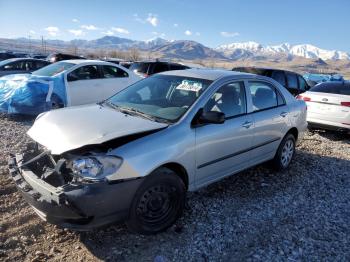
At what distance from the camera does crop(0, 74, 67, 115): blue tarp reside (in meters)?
8.83

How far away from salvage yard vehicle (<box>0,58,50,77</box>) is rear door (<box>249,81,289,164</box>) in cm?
1210

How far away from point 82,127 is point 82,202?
0.88 m

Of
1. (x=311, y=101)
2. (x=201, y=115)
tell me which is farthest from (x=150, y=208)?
(x=311, y=101)

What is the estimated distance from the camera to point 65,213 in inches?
126

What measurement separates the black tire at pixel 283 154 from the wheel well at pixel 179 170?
2.39m

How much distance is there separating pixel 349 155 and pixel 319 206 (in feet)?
10.7

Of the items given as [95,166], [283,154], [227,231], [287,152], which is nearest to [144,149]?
[95,166]

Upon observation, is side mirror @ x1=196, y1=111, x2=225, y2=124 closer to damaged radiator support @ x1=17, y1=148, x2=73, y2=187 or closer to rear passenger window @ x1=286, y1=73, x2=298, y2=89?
damaged radiator support @ x1=17, y1=148, x2=73, y2=187

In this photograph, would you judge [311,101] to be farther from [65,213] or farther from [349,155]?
[65,213]

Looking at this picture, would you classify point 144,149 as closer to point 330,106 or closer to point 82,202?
point 82,202

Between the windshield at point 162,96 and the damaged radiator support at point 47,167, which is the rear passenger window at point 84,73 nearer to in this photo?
the windshield at point 162,96

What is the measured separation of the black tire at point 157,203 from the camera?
3535 mm

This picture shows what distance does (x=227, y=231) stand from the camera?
4039 mm

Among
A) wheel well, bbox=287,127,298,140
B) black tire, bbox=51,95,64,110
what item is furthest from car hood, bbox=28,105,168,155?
black tire, bbox=51,95,64,110
